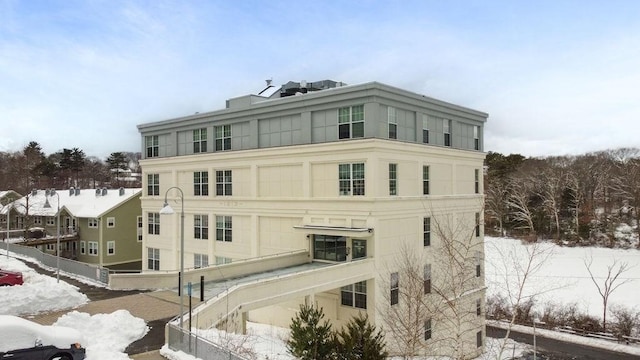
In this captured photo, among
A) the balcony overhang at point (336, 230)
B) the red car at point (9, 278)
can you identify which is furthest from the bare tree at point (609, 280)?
the red car at point (9, 278)

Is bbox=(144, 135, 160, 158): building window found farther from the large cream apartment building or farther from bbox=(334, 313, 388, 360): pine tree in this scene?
bbox=(334, 313, 388, 360): pine tree

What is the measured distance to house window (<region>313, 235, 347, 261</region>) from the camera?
30125 mm

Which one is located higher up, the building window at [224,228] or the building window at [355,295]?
the building window at [224,228]

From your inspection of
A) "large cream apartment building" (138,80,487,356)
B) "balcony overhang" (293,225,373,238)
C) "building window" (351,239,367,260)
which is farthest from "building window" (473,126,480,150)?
"balcony overhang" (293,225,373,238)

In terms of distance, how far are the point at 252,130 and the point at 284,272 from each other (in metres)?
11.0

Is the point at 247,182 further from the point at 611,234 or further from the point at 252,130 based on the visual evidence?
the point at 611,234

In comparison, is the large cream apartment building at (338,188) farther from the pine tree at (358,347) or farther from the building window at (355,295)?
the pine tree at (358,347)

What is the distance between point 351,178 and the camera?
2875 cm

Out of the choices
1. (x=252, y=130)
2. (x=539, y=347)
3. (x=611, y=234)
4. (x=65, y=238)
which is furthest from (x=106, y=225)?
(x=611, y=234)

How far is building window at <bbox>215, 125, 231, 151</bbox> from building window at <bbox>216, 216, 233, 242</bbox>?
5.40 m

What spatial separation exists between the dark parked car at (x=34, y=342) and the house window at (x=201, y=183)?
23054 mm

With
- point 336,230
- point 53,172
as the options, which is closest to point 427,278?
point 336,230

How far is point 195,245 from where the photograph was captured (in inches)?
1510

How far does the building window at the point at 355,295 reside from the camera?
28.9 meters
